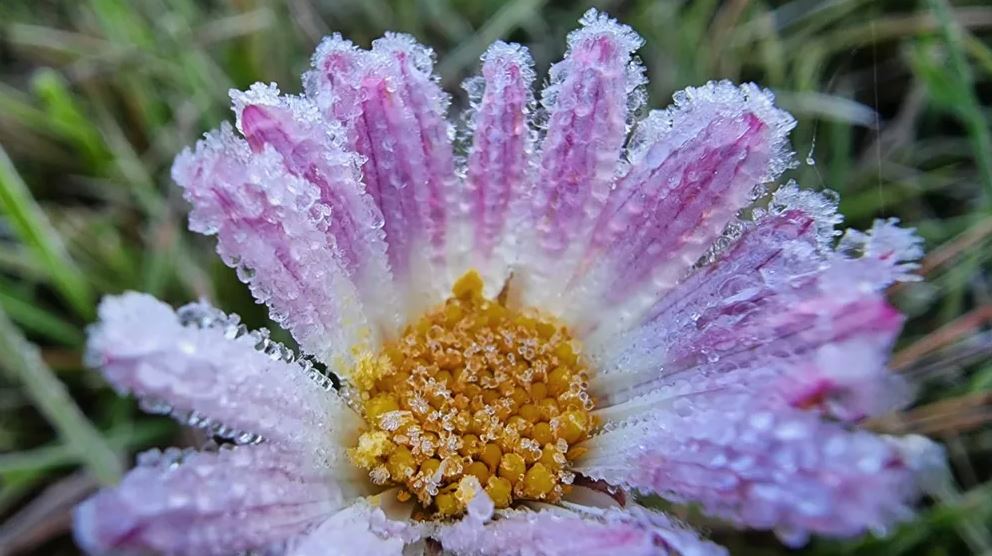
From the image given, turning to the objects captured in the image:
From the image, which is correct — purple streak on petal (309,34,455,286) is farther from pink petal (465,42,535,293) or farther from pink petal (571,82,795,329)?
pink petal (571,82,795,329)

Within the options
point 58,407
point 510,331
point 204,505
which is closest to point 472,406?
point 510,331

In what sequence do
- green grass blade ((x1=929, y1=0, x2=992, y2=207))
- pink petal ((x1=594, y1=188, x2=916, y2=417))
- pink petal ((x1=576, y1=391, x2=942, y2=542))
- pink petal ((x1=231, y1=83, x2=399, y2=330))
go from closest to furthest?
1. pink petal ((x1=576, y1=391, x2=942, y2=542))
2. pink petal ((x1=594, y1=188, x2=916, y2=417))
3. pink petal ((x1=231, y1=83, x2=399, y2=330))
4. green grass blade ((x1=929, y1=0, x2=992, y2=207))

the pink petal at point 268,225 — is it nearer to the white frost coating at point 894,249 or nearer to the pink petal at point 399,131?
the pink petal at point 399,131

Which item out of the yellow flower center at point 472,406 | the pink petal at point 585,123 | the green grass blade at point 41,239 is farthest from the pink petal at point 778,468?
the green grass blade at point 41,239

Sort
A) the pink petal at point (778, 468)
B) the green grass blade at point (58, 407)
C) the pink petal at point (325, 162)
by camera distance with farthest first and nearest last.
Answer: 1. the green grass blade at point (58, 407)
2. the pink petal at point (325, 162)
3. the pink petal at point (778, 468)

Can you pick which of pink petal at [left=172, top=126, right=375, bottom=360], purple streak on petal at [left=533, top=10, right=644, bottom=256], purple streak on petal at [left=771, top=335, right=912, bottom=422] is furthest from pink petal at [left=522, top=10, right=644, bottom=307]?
purple streak on petal at [left=771, top=335, right=912, bottom=422]

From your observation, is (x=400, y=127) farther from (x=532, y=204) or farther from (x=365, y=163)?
(x=532, y=204)
